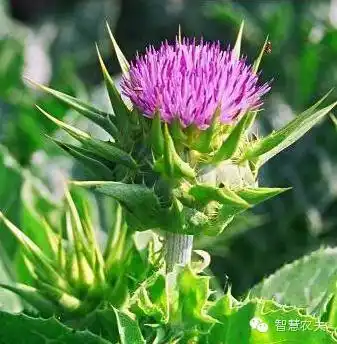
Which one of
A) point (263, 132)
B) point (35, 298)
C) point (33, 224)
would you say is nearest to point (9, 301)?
point (33, 224)

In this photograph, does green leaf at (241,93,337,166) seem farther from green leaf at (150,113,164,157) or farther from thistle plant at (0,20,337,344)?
green leaf at (150,113,164,157)

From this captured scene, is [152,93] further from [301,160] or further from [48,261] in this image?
[301,160]

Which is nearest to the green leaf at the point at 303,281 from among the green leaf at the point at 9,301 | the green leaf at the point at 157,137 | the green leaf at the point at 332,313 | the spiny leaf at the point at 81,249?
the green leaf at the point at 332,313

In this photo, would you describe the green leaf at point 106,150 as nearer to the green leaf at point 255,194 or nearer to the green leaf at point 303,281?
the green leaf at point 255,194

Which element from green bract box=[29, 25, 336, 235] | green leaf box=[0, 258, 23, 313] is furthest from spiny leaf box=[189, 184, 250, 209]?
green leaf box=[0, 258, 23, 313]

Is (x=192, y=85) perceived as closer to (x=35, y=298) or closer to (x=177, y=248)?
(x=177, y=248)
